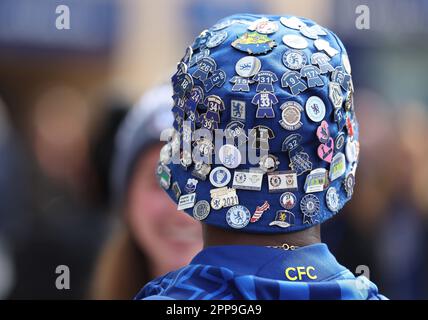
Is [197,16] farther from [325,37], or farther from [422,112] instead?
[325,37]

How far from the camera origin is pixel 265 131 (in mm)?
1483

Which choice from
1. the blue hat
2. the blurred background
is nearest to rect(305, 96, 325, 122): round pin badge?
the blue hat

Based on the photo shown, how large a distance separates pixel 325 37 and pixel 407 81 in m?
3.12

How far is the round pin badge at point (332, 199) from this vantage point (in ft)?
5.07

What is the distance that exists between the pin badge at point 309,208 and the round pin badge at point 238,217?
0.11 metres

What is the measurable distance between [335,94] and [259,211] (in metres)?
0.27

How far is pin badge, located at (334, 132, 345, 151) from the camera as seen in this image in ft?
5.07

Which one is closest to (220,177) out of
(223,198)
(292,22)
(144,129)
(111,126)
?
(223,198)

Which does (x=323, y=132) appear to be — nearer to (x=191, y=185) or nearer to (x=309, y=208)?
(x=309, y=208)

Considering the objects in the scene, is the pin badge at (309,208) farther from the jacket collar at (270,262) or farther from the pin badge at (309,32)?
the pin badge at (309,32)

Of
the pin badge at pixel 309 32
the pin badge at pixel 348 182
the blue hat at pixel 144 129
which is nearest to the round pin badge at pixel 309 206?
the pin badge at pixel 348 182

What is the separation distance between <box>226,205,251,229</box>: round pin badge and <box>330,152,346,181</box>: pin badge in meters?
0.19
